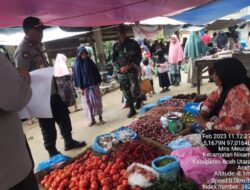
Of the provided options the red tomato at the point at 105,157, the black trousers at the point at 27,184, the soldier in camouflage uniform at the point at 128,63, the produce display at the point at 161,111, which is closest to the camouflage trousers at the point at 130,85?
the soldier in camouflage uniform at the point at 128,63

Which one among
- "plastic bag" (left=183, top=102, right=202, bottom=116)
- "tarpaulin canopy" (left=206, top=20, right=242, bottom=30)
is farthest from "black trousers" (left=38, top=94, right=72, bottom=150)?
"tarpaulin canopy" (left=206, top=20, right=242, bottom=30)

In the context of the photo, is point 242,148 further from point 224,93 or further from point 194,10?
point 194,10

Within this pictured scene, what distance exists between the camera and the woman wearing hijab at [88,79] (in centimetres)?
579

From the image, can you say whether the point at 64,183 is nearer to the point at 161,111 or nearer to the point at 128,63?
the point at 161,111

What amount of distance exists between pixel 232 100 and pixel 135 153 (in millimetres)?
1292

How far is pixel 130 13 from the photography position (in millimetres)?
4578

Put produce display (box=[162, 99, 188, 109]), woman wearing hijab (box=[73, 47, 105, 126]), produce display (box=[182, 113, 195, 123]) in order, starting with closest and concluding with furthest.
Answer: produce display (box=[182, 113, 195, 123]) → produce display (box=[162, 99, 188, 109]) → woman wearing hijab (box=[73, 47, 105, 126])

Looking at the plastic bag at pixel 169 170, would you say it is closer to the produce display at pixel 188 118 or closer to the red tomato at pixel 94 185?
the red tomato at pixel 94 185

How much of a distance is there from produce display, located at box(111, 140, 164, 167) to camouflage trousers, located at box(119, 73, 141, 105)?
3049 millimetres

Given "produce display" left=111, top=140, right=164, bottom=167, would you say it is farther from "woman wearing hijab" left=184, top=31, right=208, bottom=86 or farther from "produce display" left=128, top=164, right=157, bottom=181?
"woman wearing hijab" left=184, top=31, right=208, bottom=86

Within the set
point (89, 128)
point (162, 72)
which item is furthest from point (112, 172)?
point (162, 72)

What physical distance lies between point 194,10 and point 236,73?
358 centimetres

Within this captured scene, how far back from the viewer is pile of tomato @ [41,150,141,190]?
265cm

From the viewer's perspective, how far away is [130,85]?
6379 millimetres
